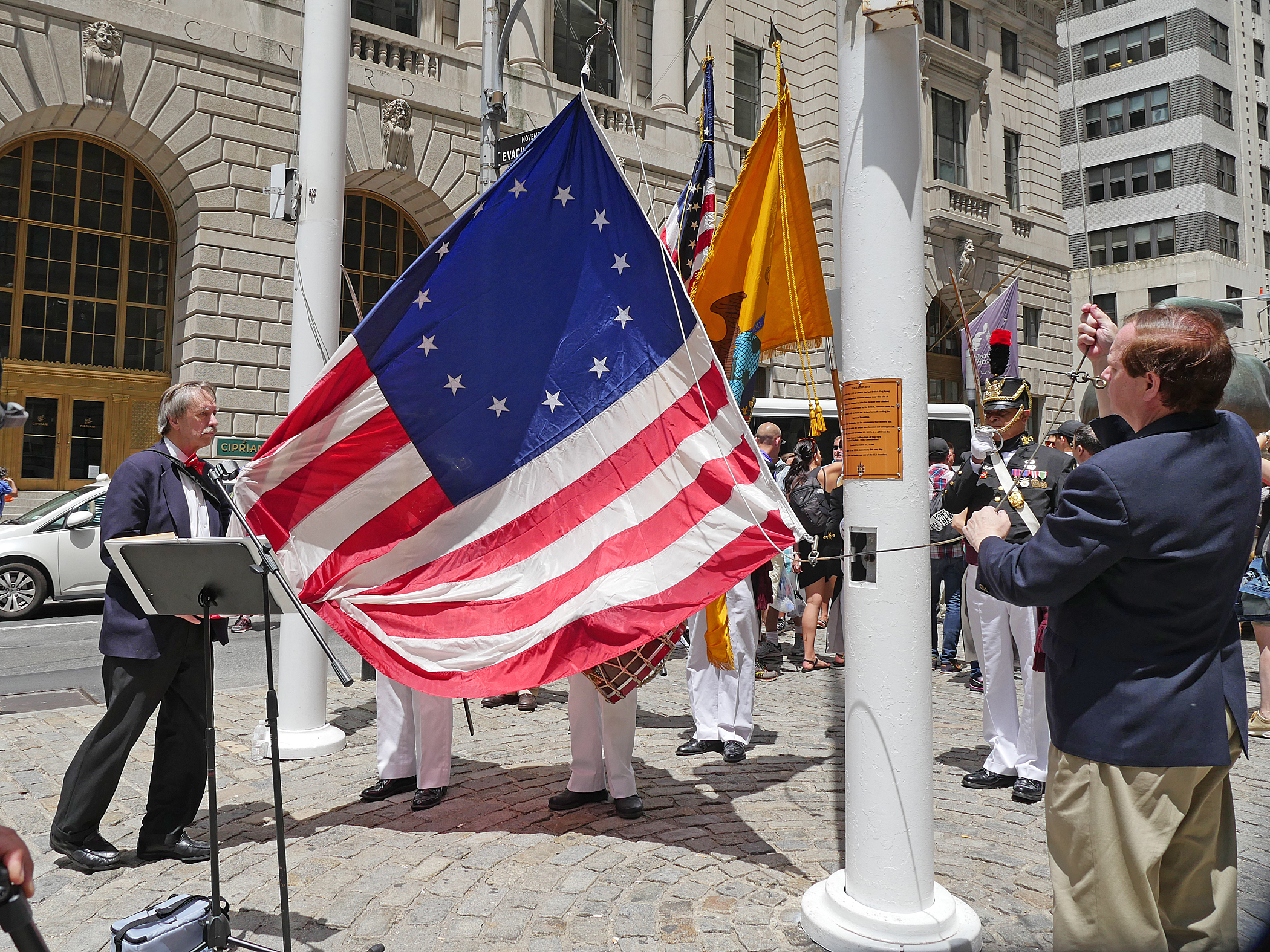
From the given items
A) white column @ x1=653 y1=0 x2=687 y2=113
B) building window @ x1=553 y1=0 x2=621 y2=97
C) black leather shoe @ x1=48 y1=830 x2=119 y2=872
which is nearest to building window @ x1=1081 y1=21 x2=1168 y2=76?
white column @ x1=653 y1=0 x2=687 y2=113

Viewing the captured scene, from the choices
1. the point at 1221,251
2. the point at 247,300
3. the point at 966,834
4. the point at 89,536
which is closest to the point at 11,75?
the point at 247,300

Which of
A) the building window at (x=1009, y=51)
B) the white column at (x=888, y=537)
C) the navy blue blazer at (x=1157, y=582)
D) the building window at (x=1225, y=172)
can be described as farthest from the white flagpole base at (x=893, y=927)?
the building window at (x=1225, y=172)

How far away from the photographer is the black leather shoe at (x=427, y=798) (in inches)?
192

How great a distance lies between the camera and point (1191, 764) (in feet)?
7.87

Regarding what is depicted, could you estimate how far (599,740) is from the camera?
16.4ft

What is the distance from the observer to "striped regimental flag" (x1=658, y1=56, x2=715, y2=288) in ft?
17.3

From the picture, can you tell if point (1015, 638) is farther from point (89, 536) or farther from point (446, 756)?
point (89, 536)

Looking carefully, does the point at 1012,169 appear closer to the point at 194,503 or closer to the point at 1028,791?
the point at 1028,791

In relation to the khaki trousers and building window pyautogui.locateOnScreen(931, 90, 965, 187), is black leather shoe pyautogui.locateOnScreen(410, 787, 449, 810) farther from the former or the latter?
building window pyautogui.locateOnScreen(931, 90, 965, 187)

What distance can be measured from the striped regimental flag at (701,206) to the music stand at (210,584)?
2829 millimetres

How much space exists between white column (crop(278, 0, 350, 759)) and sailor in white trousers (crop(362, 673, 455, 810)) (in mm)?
1128

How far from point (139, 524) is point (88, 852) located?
1.47 m

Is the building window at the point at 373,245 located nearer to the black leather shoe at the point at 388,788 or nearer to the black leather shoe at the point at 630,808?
the black leather shoe at the point at 388,788

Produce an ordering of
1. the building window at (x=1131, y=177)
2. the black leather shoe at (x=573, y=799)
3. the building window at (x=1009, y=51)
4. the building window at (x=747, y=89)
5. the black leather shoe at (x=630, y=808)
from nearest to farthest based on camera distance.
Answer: the black leather shoe at (x=630, y=808) < the black leather shoe at (x=573, y=799) < the building window at (x=747, y=89) < the building window at (x=1009, y=51) < the building window at (x=1131, y=177)
